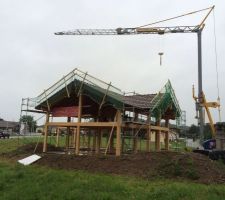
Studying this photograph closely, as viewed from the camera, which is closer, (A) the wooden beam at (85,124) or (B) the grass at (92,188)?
(B) the grass at (92,188)

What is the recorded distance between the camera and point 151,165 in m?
18.2

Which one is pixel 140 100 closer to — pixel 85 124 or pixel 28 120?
pixel 85 124

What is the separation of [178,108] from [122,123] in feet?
30.3

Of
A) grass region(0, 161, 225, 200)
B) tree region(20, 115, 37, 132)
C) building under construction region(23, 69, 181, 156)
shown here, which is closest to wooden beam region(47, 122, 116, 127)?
building under construction region(23, 69, 181, 156)

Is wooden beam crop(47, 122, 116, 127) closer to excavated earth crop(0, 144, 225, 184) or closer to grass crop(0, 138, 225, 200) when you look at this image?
excavated earth crop(0, 144, 225, 184)

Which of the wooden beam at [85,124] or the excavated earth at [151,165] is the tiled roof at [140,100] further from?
the excavated earth at [151,165]

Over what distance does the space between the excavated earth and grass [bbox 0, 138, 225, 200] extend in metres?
0.66

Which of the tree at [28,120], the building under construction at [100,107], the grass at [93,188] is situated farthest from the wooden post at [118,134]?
the tree at [28,120]

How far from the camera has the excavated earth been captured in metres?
16.6

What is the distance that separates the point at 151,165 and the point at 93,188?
4.85 m

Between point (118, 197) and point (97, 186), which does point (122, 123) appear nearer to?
point (97, 186)

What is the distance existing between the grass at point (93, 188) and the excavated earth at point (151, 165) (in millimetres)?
655

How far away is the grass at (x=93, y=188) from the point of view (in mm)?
13102

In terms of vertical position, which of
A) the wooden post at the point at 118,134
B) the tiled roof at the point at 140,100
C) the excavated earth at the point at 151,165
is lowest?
the excavated earth at the point at 151,165
